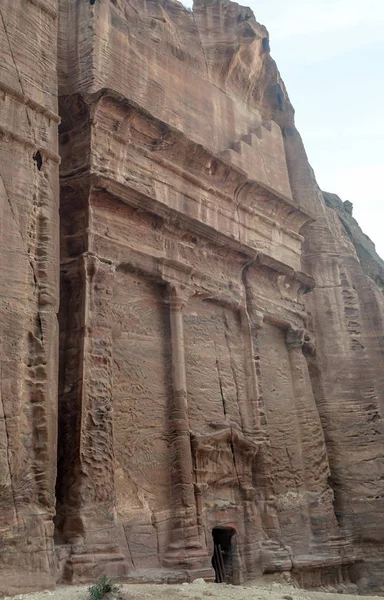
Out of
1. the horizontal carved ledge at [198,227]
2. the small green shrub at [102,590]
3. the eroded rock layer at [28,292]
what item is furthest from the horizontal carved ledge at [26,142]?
the small green shrub at [102,590]

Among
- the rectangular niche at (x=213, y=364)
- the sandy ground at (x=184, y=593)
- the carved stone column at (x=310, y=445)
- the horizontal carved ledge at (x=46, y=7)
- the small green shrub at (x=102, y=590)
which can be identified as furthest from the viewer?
the carved stone column at (x=310, y=445)

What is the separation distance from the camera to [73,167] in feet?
31.2

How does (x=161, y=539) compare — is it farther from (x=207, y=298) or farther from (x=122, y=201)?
(x=122, y=201)

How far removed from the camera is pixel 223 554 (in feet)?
31.7

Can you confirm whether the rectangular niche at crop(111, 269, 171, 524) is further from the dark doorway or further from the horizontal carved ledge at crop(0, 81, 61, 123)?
the horizontal carved ledge at crop(0, 81, 61, 123)

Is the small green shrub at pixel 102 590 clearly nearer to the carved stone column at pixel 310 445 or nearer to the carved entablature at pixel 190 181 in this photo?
the carved entablature at pixel 190 181

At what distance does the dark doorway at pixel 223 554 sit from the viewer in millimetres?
9375

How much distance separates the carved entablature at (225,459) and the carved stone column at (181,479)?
0.97ft

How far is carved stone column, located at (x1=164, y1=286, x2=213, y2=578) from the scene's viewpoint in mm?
8359

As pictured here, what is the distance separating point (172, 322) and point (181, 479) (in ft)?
7.98

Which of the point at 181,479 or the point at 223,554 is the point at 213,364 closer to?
the point at 181,479

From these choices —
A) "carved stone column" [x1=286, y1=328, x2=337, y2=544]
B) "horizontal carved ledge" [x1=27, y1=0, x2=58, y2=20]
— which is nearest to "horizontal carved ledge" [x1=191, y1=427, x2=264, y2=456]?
"carved stone column" [x1=286, y1=328, x2=337, y2=544]

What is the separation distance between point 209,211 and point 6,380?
20.2 feet

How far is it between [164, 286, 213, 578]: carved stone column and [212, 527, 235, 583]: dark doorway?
2.91 feet
